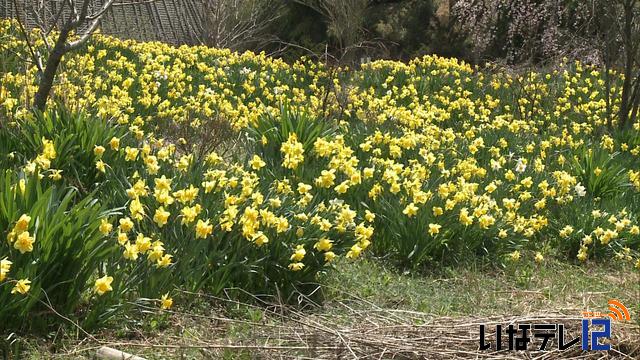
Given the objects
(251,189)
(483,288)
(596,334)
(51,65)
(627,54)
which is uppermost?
(51,65)

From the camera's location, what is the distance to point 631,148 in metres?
7.81

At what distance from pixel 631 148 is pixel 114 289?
19.9ft

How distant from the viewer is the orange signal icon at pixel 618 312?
142 inches

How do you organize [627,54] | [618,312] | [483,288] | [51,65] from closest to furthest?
[618,312] < [483,288] < [51,65] < [627,54]

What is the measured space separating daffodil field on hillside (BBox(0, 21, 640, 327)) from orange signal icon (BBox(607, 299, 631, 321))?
0.89m

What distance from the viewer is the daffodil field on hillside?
306 cm

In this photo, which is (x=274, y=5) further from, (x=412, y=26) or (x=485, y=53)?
(x=485, y=53)

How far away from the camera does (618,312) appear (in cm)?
384

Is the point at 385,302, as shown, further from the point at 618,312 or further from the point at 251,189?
the point at 618,312

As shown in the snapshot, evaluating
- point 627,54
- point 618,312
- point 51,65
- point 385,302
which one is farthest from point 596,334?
point 627,54

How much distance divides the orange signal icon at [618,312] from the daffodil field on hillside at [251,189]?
887mm

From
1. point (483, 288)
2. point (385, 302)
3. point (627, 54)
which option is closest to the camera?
point (385, 302)

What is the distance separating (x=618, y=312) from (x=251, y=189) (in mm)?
1808

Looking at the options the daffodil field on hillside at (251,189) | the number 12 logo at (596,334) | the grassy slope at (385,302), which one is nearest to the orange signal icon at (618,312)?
the grassy slope at (385,302)
